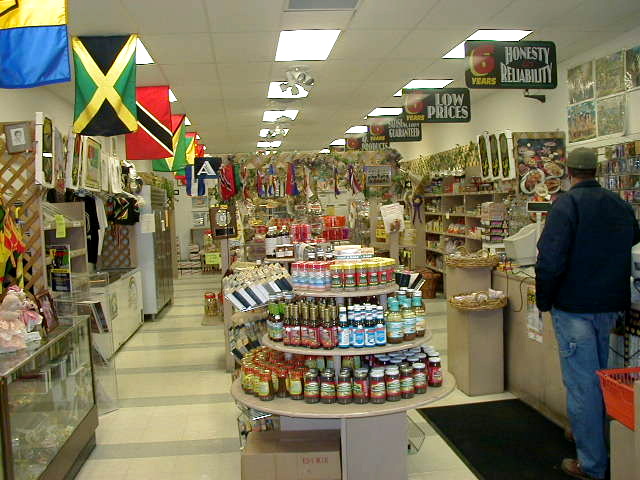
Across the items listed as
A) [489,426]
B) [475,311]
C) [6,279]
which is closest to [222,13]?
[6,279]

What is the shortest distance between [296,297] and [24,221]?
242 centimetres

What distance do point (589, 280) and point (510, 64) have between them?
3.37 metres

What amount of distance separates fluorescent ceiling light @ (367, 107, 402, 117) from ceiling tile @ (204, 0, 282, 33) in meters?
5.42

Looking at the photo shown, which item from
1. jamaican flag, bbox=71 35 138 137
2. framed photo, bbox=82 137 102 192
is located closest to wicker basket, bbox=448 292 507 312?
jamaican flag, bbox=71 35 138 137

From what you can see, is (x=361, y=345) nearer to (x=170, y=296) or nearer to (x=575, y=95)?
(x=575, y=95)

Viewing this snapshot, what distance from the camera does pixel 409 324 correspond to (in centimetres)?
332

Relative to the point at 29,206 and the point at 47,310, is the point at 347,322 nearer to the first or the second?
the point at 47,310

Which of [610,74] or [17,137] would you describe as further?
[610,74]

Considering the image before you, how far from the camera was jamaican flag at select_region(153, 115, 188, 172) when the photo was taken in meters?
9.94

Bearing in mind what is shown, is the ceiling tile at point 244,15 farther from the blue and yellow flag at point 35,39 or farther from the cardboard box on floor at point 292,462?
the cardboard box on floor at point 292,462

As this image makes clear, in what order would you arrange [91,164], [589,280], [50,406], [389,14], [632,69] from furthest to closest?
1. [632,69]
2. [91,164]
3. [389,14]
4. [50,406]
5. [589,280]

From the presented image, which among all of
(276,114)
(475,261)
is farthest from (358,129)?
(475,261)

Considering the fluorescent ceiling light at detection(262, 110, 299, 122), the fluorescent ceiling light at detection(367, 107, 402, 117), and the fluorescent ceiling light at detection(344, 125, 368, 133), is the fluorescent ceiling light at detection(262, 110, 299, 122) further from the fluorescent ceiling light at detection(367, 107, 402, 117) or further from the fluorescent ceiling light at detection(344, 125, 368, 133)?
the fluorescent ceiling light at detection(344, 125, 368, 133)

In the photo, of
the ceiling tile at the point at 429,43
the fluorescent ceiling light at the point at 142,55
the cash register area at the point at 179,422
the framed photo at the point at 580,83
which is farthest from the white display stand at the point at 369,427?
the framed photo at the point at 580,83
